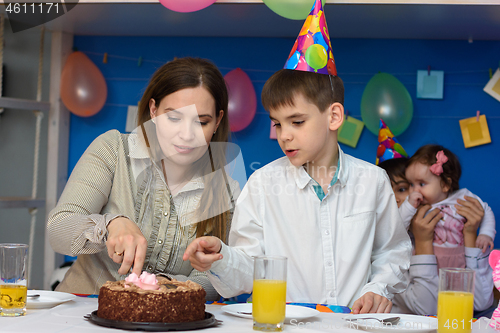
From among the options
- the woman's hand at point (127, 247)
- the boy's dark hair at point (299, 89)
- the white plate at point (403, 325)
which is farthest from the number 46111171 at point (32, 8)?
the white plate at point (403, 325)

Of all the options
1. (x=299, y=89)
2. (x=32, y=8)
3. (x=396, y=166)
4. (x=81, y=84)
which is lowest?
(x=396, y=166)

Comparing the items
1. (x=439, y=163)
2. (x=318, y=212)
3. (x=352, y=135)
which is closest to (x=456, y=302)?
(x=318, y=212)

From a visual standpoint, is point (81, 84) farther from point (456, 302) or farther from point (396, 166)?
point (456, 302)

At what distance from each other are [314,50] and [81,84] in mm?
1443

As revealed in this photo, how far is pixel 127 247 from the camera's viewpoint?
0.90 metres

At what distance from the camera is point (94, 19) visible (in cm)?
223

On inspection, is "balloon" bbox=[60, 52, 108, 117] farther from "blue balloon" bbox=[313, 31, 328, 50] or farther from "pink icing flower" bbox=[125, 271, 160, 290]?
"pink icing flower" bbox=[125, 271, 160, 290]

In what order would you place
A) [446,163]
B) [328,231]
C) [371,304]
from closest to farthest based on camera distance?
[371,304]
[328,231]
[446,163]

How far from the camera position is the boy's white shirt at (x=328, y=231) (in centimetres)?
124

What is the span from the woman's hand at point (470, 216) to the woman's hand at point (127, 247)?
148cm

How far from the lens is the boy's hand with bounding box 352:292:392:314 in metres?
1.07

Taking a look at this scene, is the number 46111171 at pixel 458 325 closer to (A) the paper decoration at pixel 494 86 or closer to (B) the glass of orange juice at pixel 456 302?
(B) the glass of orange juice at pixel 456 302

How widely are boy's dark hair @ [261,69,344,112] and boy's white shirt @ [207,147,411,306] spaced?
0.18 m

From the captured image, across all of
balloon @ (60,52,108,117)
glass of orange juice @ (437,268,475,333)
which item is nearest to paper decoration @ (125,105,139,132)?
balloon @ (60,52,108,117)
